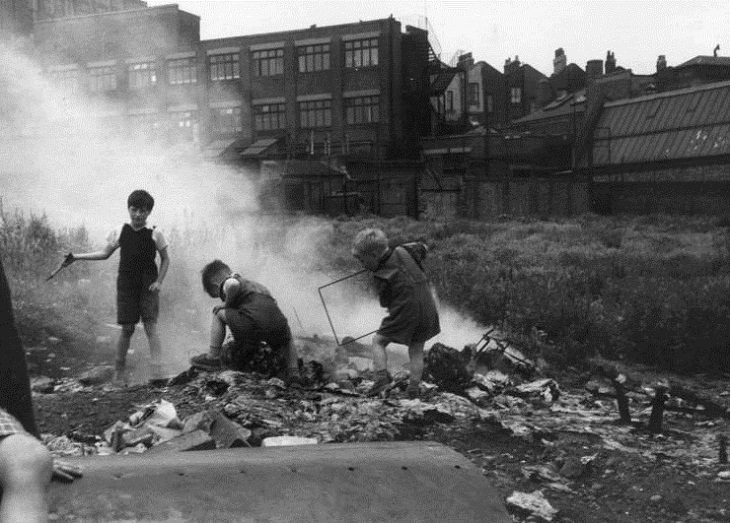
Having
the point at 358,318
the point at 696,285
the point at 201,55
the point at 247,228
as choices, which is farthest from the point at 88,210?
the point at 201,55

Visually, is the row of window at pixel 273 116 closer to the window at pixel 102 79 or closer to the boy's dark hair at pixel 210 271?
the window at pixel 102 79

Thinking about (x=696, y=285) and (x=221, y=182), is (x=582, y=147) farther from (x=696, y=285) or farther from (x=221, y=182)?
(x=696, y=285)

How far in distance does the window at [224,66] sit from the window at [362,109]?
6.21 metres

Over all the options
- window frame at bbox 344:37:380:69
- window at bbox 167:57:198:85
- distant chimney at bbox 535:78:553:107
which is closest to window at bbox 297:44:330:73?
window frame at bbox 344:37:380:69

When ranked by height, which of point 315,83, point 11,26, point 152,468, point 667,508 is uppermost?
point 11,26

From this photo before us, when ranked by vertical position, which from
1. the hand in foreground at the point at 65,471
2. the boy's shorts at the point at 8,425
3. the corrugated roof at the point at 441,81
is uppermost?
the corrugated roof at the point at 441,81

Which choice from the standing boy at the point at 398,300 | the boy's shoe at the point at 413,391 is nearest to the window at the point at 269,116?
the standing boy at the point at 398,300

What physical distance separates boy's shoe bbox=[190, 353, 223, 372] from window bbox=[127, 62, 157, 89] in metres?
38.2

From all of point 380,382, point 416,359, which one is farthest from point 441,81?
point 380,382

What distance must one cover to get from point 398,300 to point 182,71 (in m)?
38.2

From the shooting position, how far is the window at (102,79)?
4294 cm

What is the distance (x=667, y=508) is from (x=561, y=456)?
0.85m

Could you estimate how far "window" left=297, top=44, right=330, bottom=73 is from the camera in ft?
127

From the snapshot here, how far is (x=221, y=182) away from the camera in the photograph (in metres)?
31.8
